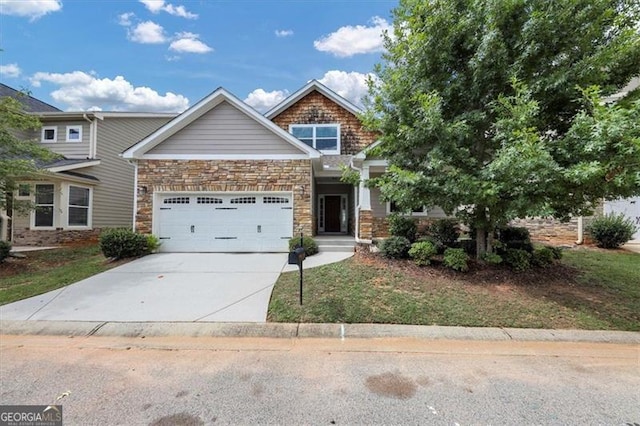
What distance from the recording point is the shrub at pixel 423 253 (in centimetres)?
766

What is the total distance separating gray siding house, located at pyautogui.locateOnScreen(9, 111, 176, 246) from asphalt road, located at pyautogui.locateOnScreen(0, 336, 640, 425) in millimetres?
11082

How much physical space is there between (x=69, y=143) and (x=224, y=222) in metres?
10.8

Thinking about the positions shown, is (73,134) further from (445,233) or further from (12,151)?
(445,233)

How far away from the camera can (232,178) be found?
11.0 m

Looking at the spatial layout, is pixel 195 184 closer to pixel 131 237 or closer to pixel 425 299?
pixel 131 237

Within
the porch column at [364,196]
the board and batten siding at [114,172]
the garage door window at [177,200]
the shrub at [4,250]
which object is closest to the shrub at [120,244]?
the garage door window at [177,200]

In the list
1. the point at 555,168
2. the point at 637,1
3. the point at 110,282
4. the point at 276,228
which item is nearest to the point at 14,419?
the point at 110,282

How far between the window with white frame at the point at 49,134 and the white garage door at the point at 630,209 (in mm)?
24278

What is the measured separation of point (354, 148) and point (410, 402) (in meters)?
12.3

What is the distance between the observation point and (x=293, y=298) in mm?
5980

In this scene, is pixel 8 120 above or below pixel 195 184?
above

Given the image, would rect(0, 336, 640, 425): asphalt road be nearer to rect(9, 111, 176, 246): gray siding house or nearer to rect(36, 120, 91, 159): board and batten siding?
rect(9, 111, 176, 246): gray siding house

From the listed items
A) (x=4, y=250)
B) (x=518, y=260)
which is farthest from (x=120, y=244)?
(x=518, y=260)

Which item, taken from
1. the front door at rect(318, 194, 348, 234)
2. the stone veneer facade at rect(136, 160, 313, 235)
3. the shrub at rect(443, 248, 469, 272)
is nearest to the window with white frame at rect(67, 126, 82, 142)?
the stone veneer facade at rect(136, 160, 313, 235)
